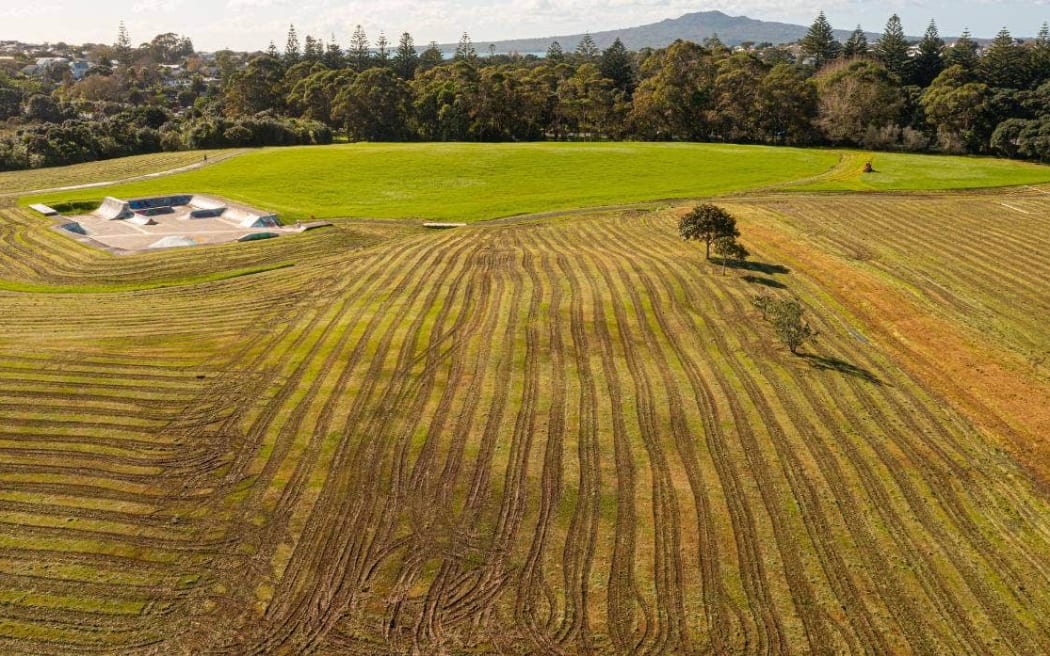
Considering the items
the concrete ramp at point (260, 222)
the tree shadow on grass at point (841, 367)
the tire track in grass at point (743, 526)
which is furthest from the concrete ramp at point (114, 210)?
the tree shadow on grass at point (841, 367)

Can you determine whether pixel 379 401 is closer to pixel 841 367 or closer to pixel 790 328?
pixel 790 328

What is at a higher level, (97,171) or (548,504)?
(97,171)

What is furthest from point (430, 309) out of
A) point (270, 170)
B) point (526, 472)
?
point (270, 170)

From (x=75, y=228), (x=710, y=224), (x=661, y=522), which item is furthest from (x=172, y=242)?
(x=661, y=522)

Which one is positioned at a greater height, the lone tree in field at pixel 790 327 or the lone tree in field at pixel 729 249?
the lone tree in field at pixel 729 249

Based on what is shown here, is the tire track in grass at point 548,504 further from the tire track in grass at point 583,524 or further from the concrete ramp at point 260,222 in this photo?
the concrete ramp at point 260,222

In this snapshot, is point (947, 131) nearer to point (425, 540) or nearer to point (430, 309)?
point (430, 309)
